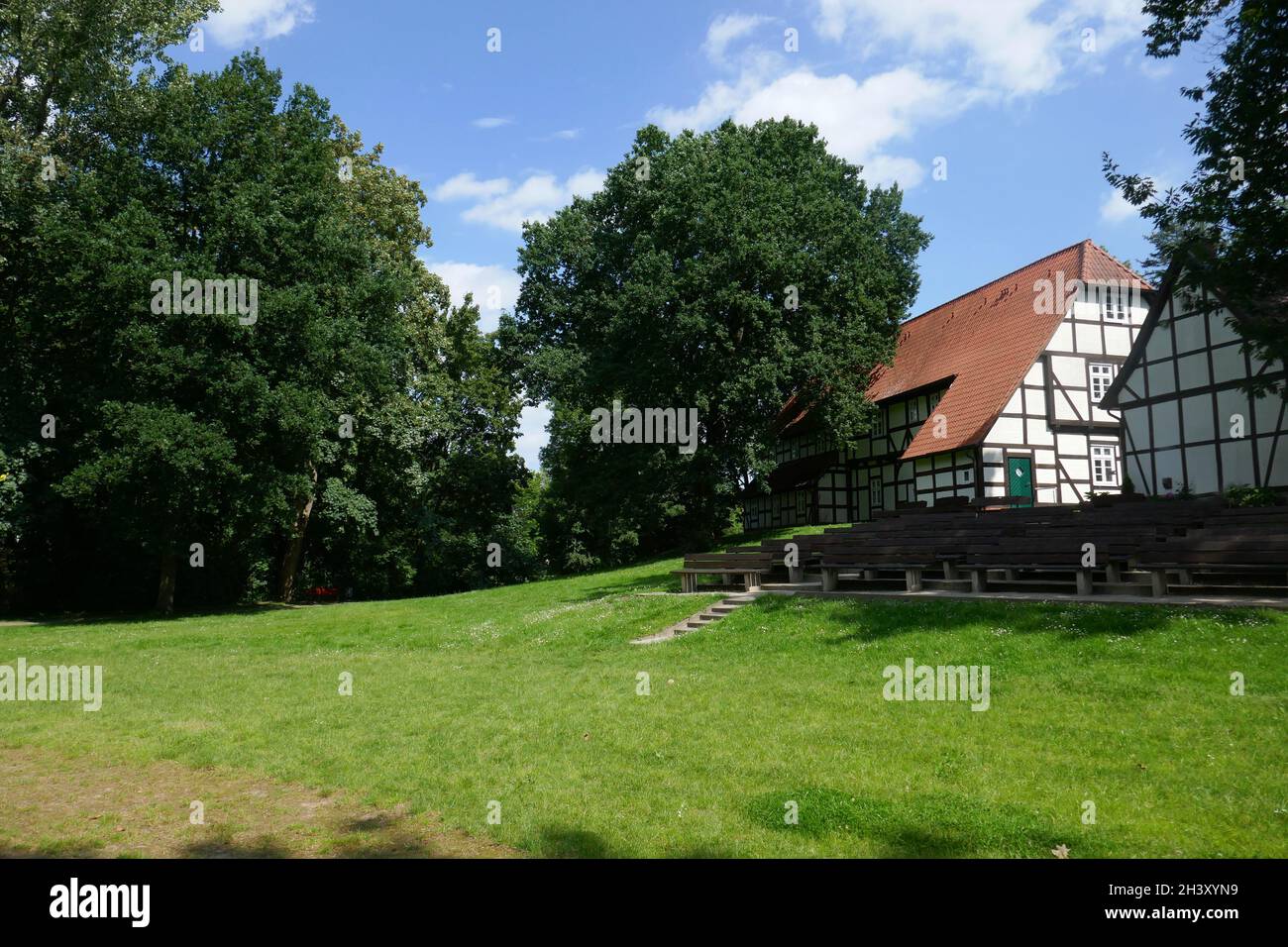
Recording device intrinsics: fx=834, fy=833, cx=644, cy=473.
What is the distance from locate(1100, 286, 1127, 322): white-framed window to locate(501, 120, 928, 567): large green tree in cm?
772

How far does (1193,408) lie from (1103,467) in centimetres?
539

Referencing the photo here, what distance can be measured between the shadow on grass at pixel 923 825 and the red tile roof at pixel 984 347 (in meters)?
23.9

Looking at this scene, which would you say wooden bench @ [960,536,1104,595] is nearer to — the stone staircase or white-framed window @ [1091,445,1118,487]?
the stone staircase

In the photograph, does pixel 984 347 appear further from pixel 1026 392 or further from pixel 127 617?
pixel 127 617

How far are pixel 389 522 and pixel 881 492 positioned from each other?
73.8 feet

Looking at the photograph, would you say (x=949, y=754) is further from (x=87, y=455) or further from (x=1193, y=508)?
Result: (x=87, y=455)

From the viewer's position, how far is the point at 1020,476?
28438 millimetres

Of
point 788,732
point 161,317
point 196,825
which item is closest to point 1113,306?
point 788,732

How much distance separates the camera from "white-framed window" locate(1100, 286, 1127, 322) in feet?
97.0

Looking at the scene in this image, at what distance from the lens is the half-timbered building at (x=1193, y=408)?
22266mm

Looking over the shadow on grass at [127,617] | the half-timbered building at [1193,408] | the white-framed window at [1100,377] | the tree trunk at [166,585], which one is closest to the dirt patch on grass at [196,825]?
the shadow on grass at [127,617]
